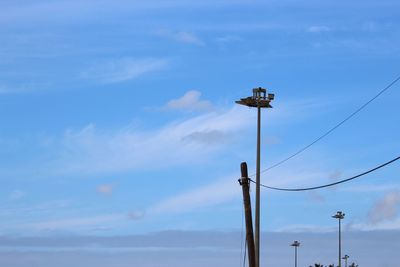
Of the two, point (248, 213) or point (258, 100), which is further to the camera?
point (258, 100)

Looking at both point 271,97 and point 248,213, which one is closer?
point 248,213

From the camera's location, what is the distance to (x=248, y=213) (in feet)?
103

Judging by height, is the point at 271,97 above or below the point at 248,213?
above

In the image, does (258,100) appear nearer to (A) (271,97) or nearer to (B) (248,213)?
(A) (271,97)

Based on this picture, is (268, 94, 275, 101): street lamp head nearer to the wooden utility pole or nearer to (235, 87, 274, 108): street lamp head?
(235, 87, 274, 108): street lamp head

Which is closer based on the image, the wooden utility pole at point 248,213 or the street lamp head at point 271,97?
the wooden utility pole at point 248,213

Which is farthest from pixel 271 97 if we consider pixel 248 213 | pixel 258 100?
pixel 248 213

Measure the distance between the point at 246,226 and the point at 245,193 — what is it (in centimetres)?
133

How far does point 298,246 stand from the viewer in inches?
4771

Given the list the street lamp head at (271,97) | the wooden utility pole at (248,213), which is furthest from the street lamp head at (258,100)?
the wooden utility pole at (248,213)

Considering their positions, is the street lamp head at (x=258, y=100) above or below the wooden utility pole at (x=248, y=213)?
above

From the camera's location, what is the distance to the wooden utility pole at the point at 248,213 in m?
30.6

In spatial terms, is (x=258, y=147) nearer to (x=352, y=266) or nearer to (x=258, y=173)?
(x=258, y=173)

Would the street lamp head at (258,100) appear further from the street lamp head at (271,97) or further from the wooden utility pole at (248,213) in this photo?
the wooden utility pole at (248,213)
